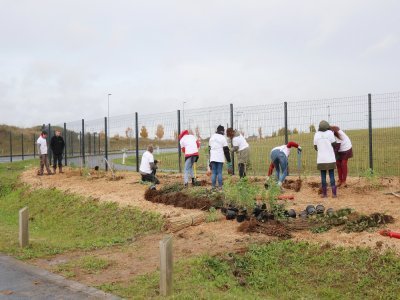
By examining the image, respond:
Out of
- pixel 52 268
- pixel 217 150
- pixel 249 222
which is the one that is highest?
pixel 217 150

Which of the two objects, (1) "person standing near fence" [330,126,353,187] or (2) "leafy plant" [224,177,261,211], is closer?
(2) "leafy plant" [224,177,261,211]

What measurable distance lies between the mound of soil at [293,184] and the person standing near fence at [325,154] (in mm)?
1064

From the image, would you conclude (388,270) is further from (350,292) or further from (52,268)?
(52,268)

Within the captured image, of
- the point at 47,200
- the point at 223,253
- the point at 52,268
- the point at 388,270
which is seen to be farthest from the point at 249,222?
the point at 47,200

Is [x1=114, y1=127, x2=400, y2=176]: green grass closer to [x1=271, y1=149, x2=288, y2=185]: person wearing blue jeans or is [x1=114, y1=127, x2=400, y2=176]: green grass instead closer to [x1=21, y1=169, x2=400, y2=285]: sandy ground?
[x1=271, y1=149, x2=288, y2=185]: person wearing blue jeans

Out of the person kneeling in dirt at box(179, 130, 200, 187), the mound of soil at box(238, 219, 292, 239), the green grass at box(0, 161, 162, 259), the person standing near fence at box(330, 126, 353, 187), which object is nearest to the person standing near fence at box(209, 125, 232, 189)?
the person kneeling in dirt at box(179, 130, 200, 187)

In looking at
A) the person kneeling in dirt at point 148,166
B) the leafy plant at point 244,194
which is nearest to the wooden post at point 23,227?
the leafy plant at point 244,194

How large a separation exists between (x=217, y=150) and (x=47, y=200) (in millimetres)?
6302

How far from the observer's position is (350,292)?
582 cm

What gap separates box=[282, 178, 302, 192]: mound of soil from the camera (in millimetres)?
11452

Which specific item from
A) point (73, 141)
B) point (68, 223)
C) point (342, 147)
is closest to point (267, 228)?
point (342, 147)

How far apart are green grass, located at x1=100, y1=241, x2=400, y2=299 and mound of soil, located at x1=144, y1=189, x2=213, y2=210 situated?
3286 millimetres

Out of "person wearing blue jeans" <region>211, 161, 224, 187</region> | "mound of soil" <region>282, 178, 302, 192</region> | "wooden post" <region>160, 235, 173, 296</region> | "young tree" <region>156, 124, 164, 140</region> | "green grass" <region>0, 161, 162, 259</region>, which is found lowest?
"green grass" <region>0, 161, 162, 259</region>

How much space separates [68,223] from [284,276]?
7.37 m
